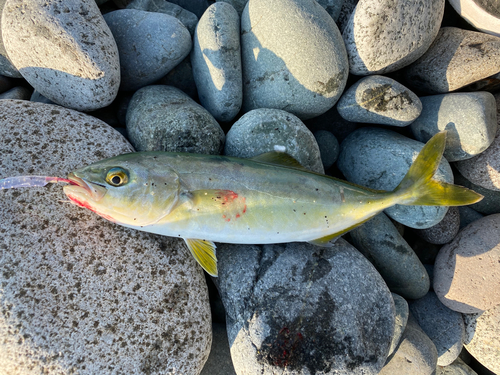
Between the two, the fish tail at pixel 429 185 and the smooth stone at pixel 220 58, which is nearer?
the fish tail at pixel 429 185

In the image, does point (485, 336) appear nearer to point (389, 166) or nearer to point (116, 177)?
point (389, 166)

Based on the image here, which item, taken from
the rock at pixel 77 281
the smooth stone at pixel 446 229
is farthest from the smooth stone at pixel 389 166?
the rock at pixel 77 281

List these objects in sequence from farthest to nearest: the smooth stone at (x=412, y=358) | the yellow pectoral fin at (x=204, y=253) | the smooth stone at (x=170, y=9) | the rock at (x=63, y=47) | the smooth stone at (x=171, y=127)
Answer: the smooth stone at (x=170, y=9) → the smooth stone at (x=412, y=358) → the smooth stone at (x=171, y=127) → the rock at (x=63, y=47) → the yellow pectoral fin at (x=204, y=253)

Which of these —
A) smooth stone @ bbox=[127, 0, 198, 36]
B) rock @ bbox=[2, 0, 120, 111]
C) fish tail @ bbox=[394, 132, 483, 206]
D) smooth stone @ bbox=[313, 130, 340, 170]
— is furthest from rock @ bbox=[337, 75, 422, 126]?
rock @ bbox=[2, 0, 120, 111]

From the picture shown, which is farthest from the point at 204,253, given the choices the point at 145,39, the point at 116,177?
the point at 145,39

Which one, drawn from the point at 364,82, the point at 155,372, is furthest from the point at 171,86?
the point at 155,372

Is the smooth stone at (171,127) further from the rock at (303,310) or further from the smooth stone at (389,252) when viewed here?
the smooth stone at (389,252)
